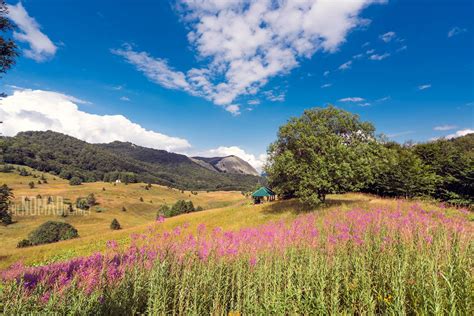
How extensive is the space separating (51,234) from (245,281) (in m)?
66.0

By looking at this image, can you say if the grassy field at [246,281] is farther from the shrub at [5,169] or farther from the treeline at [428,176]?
the shrub at [5,169]

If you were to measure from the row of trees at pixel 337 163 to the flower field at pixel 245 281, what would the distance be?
55.6 feet

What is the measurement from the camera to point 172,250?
6125 mm

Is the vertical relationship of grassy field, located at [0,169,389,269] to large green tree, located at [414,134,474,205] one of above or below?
below

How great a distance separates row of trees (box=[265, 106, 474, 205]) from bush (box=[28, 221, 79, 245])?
54146 millimetres

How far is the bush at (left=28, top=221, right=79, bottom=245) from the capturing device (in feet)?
167

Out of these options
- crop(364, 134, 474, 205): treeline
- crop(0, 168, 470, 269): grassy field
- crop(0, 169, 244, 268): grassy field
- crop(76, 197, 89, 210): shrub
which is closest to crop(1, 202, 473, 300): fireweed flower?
crop(0, 168, 470, 269): grassy field

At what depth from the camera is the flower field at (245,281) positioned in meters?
3.95

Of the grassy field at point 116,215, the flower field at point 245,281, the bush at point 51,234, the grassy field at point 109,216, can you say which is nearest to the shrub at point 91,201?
the grassy field at point 109,216

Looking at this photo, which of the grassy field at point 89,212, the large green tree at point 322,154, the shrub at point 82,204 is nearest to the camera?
the large green tree at point 322,154

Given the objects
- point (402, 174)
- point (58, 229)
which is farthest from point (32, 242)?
point (402, 174)

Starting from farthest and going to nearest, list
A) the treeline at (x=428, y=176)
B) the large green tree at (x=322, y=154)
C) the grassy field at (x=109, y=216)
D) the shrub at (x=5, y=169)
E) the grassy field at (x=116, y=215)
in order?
the shrub at (x=5, y=169) → the treeline at (x=428, y=176) → the grassy field at (x=109, y=216) → the grassy field at (x=116, y=215) → the large green tree at (x=322, y=154)

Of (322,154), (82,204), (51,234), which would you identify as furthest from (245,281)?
(82,204)

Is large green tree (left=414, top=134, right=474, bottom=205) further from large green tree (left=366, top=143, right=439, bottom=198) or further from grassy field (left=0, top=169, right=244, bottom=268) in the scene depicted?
grassy field (left=0, top=169, right=244, bottom=268)
